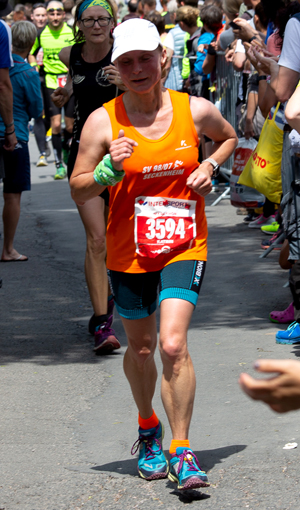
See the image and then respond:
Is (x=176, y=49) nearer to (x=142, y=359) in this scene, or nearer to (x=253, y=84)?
(x=253, y=84)

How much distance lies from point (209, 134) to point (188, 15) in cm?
892

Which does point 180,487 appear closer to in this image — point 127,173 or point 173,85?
point 127,173

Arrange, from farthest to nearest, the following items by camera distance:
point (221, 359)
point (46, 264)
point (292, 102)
A: 1. point (46, 264)
2. point (221, 359)
3. point (292, 102)

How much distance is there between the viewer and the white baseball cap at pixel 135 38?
3551 mm

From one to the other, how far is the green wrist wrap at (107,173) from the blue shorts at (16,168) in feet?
16.4

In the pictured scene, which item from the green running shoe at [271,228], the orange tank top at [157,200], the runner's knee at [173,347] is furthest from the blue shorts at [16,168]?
the runner's knee at [173,347]

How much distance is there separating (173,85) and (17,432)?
32.9 feet

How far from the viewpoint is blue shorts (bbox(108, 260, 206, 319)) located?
12.0 feet

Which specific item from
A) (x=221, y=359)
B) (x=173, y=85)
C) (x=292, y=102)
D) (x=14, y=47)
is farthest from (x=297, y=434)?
(x=173, y=85)

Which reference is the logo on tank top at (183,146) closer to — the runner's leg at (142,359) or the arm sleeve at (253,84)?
the runner's leg at (142,359)

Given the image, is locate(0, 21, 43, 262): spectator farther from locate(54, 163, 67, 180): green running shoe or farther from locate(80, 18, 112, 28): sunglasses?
locate(54, 163, 67, 180): green running shoe

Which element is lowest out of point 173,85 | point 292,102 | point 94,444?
point 173,85

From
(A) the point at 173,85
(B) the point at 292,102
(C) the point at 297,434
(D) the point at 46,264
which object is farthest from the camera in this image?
(A) the point at 173,85

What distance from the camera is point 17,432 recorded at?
4.37 m
